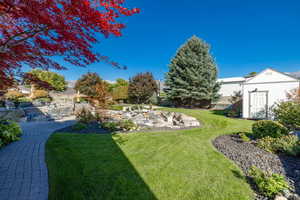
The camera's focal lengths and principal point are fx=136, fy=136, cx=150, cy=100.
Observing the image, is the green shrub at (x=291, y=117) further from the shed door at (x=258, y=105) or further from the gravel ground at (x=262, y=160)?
the shed door at (x=258, y=105)

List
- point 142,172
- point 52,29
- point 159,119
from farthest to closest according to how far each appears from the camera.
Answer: point 159,119, point 142,172, point 52,29

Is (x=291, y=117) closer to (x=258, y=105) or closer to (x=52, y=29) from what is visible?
(x=258, y=105)

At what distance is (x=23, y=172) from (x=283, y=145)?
6445 millimetres

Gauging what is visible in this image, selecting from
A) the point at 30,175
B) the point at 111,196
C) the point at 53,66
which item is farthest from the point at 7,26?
the point at 111,196

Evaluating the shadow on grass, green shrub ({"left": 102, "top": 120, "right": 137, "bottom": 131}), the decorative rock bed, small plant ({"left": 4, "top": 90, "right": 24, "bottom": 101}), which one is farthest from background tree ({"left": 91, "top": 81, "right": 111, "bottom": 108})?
small plant ({"left": 4, "top": 90, "right": 24, "bottom": 101})

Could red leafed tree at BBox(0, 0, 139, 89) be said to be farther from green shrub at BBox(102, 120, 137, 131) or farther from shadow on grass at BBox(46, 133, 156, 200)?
green shrub at BBox(102, 120, 137, 131)

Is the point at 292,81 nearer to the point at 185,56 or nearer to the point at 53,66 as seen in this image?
the point at 185,56

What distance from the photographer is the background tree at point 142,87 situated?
55.9 feet

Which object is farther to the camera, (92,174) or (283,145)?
(283,145)

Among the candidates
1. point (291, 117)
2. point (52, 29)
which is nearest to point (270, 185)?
point (52, 29)

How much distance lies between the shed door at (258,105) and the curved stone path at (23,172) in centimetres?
1146

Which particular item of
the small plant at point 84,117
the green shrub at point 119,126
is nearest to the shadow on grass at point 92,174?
the green shrub at point 119,126

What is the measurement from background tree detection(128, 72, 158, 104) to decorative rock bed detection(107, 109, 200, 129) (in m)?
5.77

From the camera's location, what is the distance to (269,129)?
475cm
